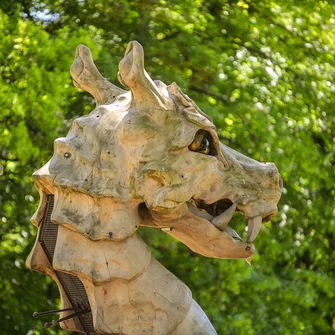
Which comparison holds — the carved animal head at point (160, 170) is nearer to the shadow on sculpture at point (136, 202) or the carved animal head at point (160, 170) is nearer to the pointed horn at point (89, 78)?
the shadow on sculpture at point (136, 202)

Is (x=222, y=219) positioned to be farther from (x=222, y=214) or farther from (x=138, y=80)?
(x=138, y=80)

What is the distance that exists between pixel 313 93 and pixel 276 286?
205 centimetres

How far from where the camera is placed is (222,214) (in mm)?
4516

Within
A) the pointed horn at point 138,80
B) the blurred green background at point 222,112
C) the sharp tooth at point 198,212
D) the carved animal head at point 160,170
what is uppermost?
the pointed horn at point 138,80

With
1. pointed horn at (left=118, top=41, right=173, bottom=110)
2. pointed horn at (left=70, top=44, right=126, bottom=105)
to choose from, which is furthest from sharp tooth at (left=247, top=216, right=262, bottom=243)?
pointed horn at (left=70, top=44, right=126, bottom=105)

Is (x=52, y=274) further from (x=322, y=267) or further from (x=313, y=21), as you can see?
(x=322, y=267)

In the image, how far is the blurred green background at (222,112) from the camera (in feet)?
35.7

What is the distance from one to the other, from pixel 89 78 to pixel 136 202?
58 centimetres

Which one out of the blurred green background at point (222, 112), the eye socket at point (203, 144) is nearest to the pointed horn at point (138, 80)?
the eye socket at point (203, 144)

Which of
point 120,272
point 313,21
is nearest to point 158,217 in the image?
point 120,272

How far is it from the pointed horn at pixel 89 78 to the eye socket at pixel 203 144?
1.27ft

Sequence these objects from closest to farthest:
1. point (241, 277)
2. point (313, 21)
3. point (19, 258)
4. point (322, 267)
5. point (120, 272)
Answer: point (120, 272), point (19, 258), point (241, 277), point (313, 21), point (322, 267)

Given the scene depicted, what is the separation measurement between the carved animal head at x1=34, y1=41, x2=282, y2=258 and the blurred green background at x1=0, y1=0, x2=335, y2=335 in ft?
19.0

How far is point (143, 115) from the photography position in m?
4.41
